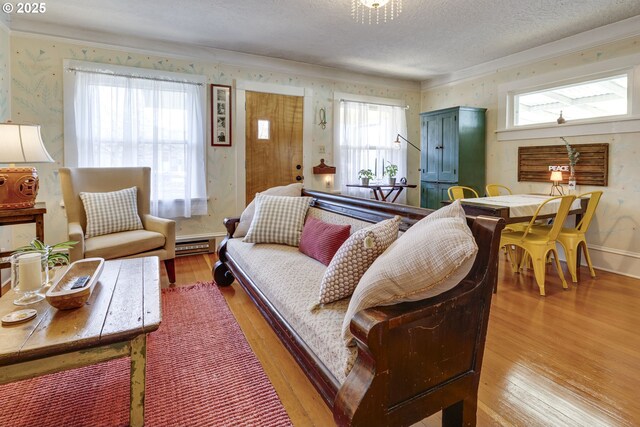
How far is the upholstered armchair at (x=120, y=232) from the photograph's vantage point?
2.84 meters

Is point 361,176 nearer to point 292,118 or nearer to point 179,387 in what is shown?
point 292,118

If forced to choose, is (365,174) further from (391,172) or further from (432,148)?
(432,148)

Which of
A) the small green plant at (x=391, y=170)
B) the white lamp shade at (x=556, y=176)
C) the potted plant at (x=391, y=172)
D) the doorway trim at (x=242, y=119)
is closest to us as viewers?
the white lamp shade at (x=556, y=176)

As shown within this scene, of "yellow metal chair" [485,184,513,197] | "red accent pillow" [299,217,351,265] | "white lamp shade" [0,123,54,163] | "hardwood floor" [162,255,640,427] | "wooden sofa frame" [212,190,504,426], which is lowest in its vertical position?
"hardwood floor" [162,255,640,427]

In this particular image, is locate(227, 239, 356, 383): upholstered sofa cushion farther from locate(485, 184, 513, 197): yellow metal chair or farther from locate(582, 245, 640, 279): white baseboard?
locate(582, 245, 640, 279): white baseboard

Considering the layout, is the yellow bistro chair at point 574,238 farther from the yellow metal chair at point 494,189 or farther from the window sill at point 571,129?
the yellow metal chair at point 494,189

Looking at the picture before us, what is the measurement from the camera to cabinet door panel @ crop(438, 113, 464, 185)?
479 centimetres

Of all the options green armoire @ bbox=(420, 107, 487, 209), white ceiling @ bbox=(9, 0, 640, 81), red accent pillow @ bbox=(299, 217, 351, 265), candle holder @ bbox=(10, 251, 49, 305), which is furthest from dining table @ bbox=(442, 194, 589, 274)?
candle holder @ bbox=(10, 251, 49, 305)

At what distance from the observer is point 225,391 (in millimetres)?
1688

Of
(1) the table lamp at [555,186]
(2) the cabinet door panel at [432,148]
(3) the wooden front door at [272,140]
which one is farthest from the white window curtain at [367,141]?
(1) the table lamp at [555,186]

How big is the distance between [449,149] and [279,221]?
3215 millimetres

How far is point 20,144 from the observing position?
259 cm

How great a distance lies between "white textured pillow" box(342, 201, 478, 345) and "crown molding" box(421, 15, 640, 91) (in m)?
3.94

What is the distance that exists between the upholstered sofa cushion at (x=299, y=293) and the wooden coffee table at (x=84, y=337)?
58 centimetres
